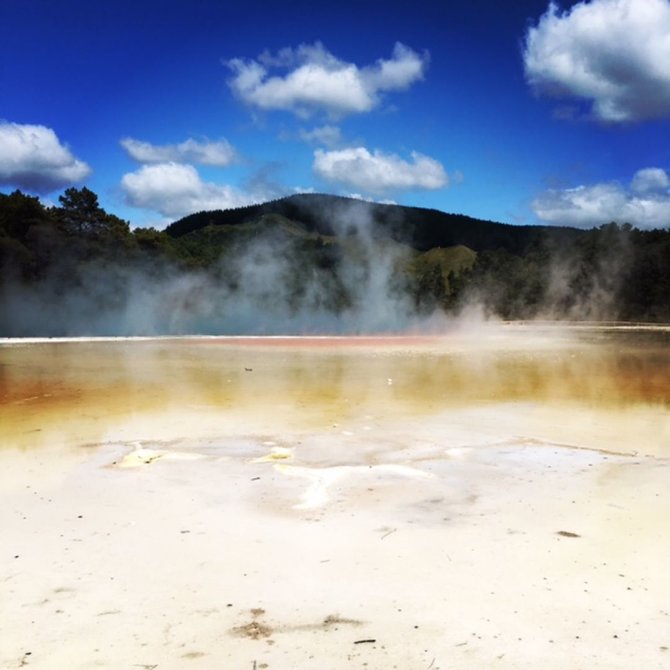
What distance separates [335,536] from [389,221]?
500 feet

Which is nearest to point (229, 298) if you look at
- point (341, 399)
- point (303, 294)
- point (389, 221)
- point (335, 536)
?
point (303, 294)

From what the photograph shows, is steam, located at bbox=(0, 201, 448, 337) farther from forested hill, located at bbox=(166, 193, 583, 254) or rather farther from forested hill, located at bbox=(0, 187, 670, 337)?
forested hill, located at bbox=(166, 193, 583, 254)

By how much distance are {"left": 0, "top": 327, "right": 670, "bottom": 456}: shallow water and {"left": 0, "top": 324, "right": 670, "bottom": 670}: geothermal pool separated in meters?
0.09

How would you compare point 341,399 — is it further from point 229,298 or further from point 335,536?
point 229,298

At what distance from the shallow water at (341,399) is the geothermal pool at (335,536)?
0.09m

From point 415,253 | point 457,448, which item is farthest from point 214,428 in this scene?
point 415,253

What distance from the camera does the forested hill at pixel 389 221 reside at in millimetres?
138125

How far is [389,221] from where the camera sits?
154 metres

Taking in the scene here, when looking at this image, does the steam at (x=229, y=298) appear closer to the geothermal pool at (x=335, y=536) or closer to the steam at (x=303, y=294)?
the steam at (x=303, y=294)

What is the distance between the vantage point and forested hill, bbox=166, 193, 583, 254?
5438 inches

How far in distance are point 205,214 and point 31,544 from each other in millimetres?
132131

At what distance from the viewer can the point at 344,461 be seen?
731 centimetres

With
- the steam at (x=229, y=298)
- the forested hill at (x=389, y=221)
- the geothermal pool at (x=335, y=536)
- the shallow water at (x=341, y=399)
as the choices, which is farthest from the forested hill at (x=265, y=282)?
the forested hill at (x=389, y=221)

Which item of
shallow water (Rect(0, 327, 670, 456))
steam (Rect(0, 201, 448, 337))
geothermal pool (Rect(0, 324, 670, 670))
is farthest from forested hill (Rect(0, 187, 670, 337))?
geothermal pool (Rect(0, 324, 670, 670))
